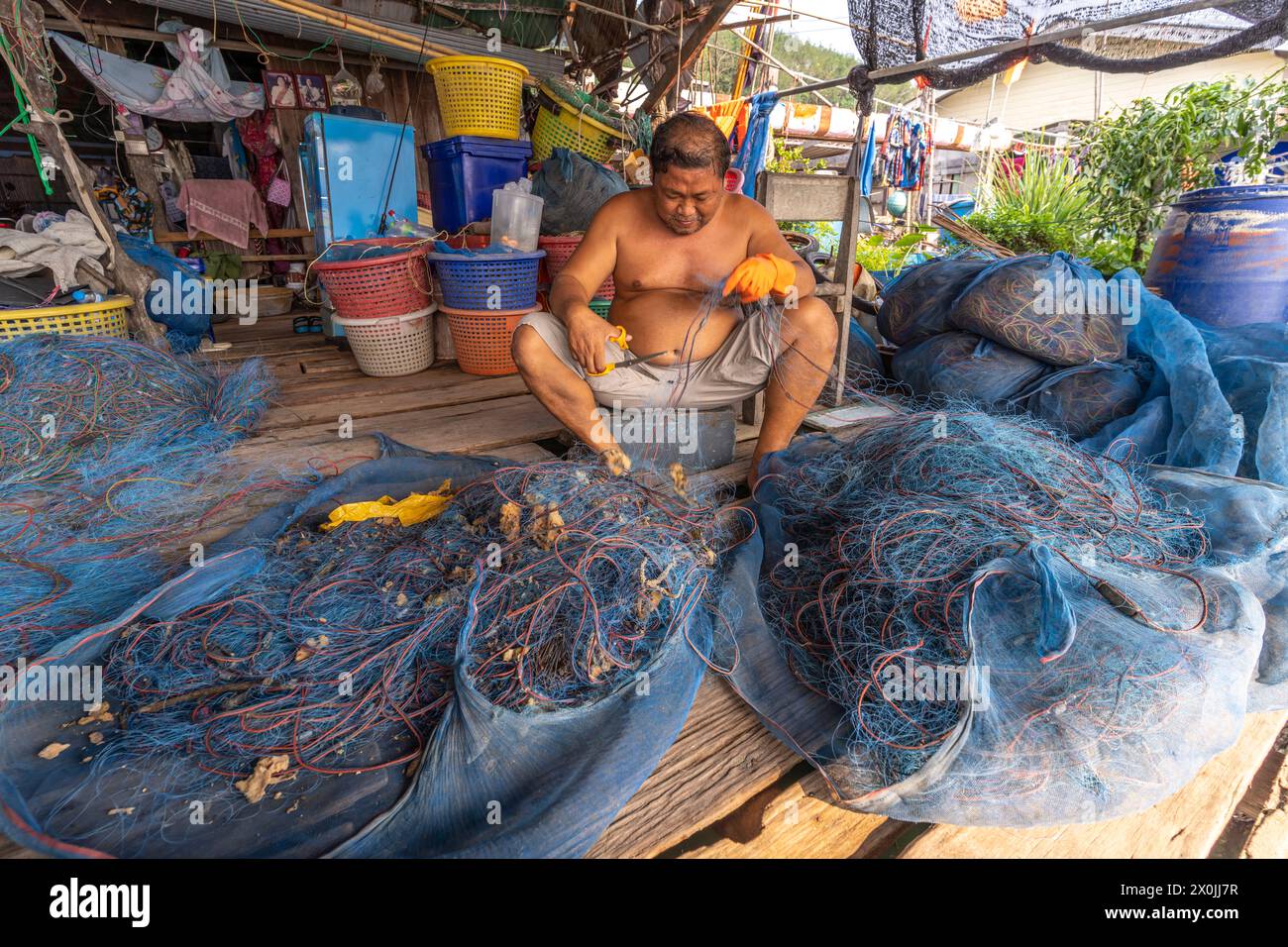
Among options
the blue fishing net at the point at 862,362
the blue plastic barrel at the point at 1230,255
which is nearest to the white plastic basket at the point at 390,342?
the blue fishing net at the point at 862,362

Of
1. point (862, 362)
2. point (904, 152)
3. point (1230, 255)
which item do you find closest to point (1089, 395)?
point (862, 362)

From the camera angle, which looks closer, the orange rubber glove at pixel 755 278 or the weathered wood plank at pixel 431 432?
the orange rubber glove at pixel 755 278

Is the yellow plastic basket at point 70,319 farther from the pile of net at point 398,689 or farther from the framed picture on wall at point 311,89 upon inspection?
the framed picture on wall at point 311,89

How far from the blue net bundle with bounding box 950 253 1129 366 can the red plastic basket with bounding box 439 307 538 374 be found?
2.50 m

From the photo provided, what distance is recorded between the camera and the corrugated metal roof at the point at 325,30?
477 cm

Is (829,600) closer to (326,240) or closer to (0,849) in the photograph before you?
(0,849)

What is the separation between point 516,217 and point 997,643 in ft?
11.5

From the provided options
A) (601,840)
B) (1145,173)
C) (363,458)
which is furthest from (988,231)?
(601,840)

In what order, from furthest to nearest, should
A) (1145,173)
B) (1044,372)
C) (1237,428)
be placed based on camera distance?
(1145,173), (1044,372), (1237,428)

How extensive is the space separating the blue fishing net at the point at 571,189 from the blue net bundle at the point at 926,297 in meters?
1.98

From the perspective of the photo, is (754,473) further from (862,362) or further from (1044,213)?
(1044,213)

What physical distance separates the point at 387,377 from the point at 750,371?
2.36 meters

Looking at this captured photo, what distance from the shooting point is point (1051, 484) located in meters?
1.76

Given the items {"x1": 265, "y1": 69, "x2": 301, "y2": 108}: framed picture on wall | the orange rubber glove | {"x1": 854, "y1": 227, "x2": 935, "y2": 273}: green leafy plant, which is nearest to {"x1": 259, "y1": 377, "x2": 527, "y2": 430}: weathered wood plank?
the orange rubber glove
